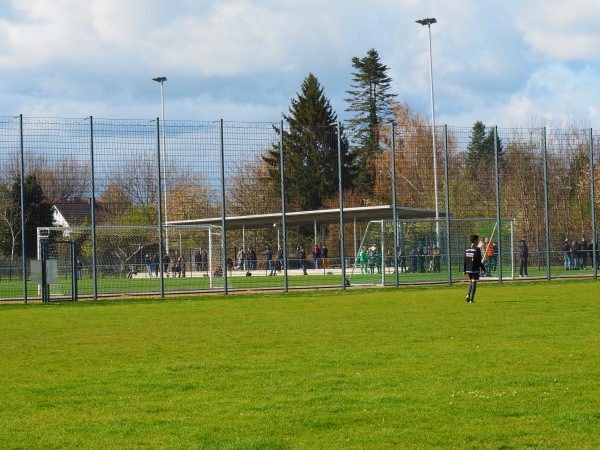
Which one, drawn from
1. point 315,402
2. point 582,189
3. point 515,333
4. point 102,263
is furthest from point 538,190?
point 315,402

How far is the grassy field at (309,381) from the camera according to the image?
8.52 meters

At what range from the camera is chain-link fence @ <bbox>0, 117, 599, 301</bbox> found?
32.2m

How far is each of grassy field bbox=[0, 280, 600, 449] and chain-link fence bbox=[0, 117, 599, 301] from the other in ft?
36.3

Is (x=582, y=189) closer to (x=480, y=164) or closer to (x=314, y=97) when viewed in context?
(x=480, y=164)

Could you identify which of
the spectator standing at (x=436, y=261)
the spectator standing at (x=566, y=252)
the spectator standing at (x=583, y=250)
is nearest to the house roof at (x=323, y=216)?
the spectator standing at (x=436, y=261)

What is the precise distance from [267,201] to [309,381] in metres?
25.8

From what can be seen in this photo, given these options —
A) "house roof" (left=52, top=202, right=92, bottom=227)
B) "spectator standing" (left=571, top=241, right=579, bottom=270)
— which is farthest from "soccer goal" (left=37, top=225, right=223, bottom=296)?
"spectator standing" (left=571, top=241, right=579, bottom=270)

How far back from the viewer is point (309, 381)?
11414 millimetres

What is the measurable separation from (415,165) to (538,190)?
5174 mm

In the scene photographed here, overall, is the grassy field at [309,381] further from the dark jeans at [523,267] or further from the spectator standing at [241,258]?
the dark jeans at [523,267]

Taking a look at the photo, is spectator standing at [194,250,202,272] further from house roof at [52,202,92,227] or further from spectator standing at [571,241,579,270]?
spectator standing at [571,241,579,270]

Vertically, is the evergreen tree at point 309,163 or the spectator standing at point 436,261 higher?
the evergreen tree at point 309,163

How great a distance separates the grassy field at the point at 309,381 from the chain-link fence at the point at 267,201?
11.1 meters

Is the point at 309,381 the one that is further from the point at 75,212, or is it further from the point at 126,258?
the point at 75,212
